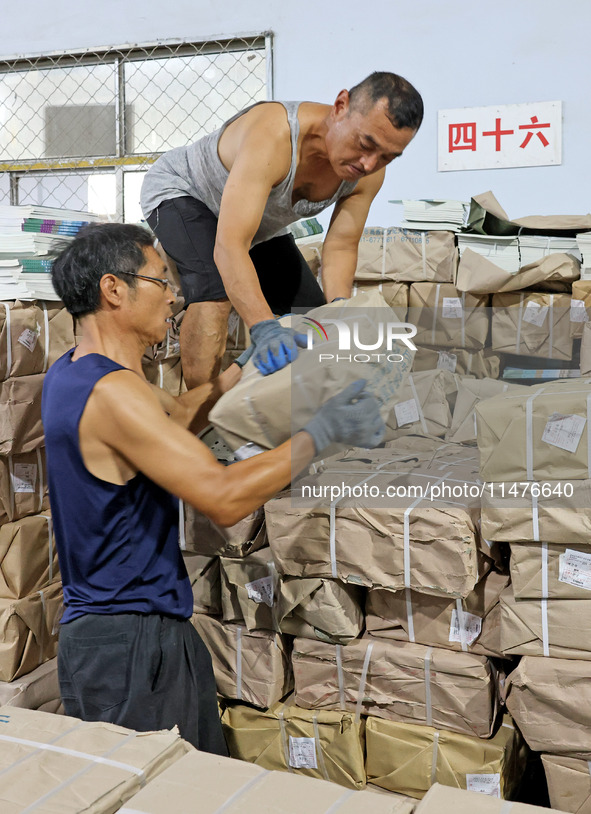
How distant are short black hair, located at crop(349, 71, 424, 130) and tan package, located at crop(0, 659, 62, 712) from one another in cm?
194

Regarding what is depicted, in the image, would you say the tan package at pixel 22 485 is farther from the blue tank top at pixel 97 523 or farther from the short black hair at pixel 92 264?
the short black hair at pixel 92 264

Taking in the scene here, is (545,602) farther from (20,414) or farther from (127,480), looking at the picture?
(20,414)

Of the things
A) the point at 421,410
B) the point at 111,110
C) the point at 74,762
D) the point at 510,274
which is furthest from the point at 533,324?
the point at 111,110

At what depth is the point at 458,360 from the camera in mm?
3188

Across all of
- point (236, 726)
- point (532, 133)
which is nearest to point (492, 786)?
point (236, 726)

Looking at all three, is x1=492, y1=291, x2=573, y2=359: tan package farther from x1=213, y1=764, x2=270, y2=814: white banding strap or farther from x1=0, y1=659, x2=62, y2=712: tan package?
x1=213, y1=764, x2=270, y2=814: white banding strap

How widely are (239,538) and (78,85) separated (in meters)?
3.59

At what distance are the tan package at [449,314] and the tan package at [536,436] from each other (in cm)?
121

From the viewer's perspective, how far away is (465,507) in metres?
2.02

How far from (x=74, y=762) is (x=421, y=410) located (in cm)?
196

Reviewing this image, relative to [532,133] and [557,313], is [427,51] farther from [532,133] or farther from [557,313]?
[557,313]

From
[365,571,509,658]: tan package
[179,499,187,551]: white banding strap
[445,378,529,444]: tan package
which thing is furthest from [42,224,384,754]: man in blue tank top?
[445,378,529,444]: tan package

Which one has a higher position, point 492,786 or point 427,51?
point 427,51

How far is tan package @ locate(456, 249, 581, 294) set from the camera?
9.82 ft
